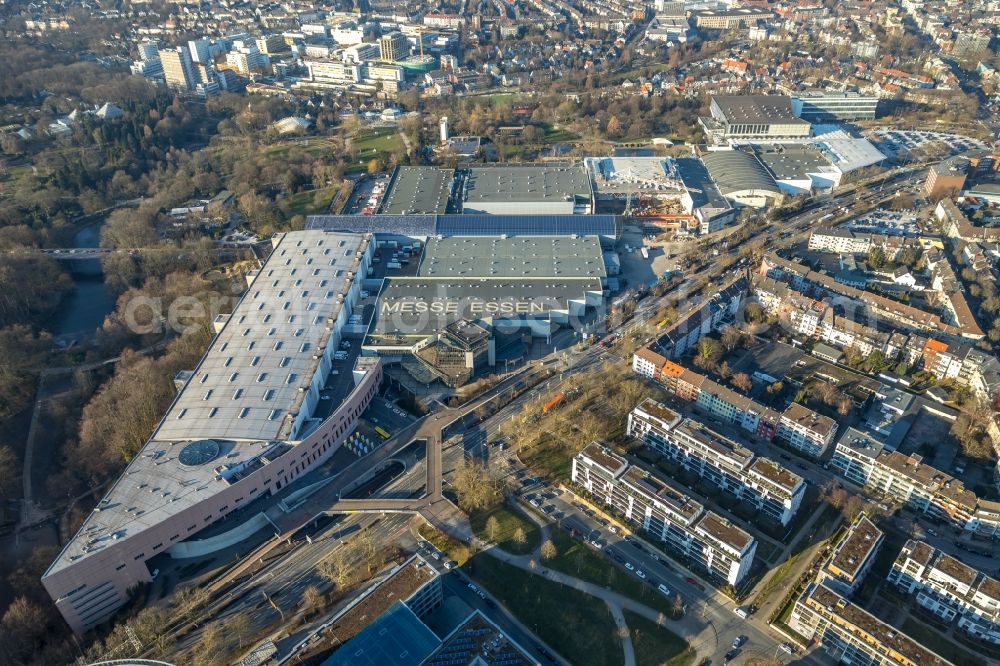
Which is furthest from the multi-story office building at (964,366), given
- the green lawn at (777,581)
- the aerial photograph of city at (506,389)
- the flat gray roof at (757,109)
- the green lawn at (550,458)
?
the flat gray roof at (757,109)

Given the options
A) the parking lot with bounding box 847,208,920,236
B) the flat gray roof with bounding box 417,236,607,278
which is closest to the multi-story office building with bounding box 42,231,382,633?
the flat gray roof with bounding box 417,236,607,278

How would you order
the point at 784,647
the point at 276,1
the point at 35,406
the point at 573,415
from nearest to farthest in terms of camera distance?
the point at 784,647 < the point at 573,415 < the point at 35,406 < the point at 276,1

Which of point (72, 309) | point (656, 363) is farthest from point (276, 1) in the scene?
point (656, 363)

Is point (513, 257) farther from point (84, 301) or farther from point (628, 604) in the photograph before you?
point (84, 301)

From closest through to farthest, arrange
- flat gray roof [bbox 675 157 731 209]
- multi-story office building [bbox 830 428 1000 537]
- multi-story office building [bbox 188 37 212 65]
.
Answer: multi-story office building [bbox 830 428 1000 537] → flat gray roof [bbox 675 157 731 209] → multi-story office building [bbox 188 37 212 65]

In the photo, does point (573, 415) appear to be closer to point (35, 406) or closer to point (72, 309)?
point (35, 406)

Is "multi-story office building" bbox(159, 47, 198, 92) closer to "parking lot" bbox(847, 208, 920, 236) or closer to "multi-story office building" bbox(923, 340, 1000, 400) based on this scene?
"parking lot" bbox(847, 208, 920, 236)
